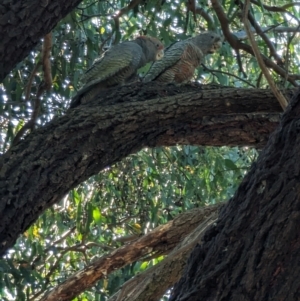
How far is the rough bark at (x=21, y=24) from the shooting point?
1.35 meters

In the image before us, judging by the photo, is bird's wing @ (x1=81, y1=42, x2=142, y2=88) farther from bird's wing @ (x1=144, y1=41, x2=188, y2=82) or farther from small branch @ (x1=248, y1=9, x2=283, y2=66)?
small branch @ (x1=248, y1=9, x2=283, y2=66)

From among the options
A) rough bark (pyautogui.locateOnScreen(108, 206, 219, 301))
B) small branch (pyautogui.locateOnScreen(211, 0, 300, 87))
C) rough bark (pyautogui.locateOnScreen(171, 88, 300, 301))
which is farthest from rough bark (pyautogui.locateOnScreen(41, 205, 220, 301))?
rough bark (pyautogui.locateOnScreen(171, 88, 300, 301))

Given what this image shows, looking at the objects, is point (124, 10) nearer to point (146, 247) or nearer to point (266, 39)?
point (266, 39)

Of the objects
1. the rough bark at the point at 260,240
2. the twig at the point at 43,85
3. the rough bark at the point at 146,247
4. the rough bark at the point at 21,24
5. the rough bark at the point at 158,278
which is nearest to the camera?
the rough bark at the point at 260,240

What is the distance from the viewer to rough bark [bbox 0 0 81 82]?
135 cm

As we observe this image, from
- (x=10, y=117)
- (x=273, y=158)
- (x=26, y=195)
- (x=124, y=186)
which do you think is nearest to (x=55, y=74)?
(x=10, y=117)

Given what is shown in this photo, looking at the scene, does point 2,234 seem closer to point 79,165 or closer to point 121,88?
point 79,165

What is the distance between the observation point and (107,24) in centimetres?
291

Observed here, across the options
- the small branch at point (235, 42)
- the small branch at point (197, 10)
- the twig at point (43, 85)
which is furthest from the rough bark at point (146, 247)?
the small branch at point (197, 10)

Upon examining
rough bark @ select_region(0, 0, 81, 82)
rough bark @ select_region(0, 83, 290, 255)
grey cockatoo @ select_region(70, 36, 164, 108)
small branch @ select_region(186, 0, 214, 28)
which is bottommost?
rough bark @ select_region(0, 83, 290, 255)

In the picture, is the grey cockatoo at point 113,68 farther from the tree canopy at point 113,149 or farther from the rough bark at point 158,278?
the rough bark at point 158,278

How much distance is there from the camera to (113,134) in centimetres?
157

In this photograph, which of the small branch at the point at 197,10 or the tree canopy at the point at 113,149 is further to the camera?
the small branch at the point at 197,10

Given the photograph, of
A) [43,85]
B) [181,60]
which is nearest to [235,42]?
[181,60]
